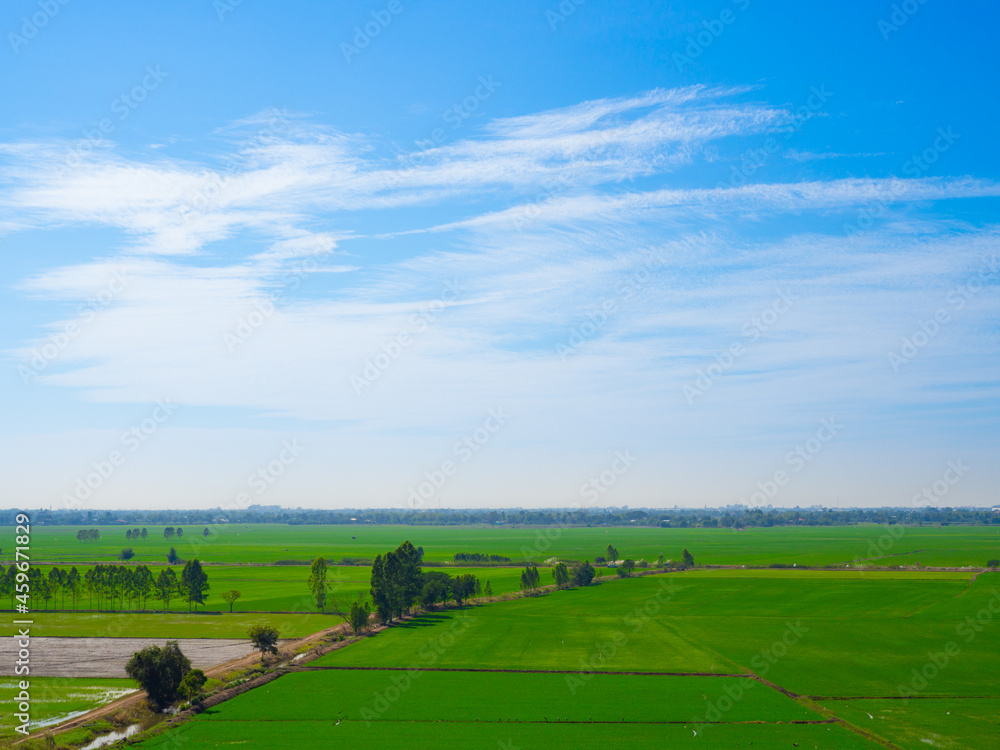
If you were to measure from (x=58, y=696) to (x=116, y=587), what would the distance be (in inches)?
2135

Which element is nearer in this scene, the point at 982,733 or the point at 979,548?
the point at 982,733

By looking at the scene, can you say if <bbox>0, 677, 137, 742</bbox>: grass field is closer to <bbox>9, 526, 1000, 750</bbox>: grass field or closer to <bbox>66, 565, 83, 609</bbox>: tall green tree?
<bbox>9, 526, 1000, 750</bbox>: grass field

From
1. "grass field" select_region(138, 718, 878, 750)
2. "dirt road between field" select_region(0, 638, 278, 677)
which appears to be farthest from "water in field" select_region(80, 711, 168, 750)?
"dirt road between field" select_region(0, 638, 278, 677)

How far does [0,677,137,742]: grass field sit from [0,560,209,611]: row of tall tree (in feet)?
139

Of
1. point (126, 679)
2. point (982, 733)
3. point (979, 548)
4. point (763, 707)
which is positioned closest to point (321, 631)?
point (126, 679)

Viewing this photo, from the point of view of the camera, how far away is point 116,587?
99.3 metres

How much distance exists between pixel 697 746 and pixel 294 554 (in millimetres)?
165058

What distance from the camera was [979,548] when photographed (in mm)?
199250

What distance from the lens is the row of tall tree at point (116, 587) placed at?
97.3 metres

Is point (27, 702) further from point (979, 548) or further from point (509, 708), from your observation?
point (979, 548)

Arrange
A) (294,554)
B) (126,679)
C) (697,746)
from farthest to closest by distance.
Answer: (294,554) → (126,679) → (697,746)

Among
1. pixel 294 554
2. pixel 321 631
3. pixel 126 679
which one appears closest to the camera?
pixel 126 679

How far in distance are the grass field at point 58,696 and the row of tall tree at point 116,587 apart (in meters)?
42.5

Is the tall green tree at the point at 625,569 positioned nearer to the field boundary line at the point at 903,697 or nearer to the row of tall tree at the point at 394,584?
the row of tall tree at the point at 394,584
